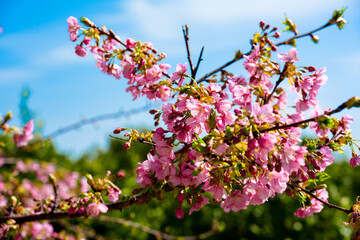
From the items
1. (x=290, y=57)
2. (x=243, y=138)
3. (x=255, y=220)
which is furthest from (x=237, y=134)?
(x=255, y=220)

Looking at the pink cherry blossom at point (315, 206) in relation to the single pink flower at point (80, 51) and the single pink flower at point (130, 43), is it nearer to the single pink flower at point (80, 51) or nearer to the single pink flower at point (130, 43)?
the single pink flower at point (130, 43)

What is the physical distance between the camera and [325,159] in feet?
4.93

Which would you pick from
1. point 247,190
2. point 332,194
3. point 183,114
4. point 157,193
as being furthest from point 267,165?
point 332,194

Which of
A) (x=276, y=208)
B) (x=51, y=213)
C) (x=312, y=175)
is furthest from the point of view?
(x=276, y=208)

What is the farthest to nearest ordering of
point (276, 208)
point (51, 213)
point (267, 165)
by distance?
point (276, 208), point (51, 213), point (267, 165)

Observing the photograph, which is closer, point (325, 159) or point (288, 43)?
point (325, 159)

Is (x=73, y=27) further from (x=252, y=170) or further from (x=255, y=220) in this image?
(x=255, y=220)

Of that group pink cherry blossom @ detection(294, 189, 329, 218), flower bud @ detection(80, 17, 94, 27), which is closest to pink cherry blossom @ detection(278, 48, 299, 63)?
pink cherry blossom @ detection(294, 189, 329, 218)

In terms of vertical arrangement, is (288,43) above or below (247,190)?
above

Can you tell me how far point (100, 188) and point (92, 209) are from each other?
0.47 ft

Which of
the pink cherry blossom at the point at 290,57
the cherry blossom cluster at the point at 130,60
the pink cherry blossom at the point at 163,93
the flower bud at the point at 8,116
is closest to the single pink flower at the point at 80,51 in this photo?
the cherry blossom cluster at the point at 130,60

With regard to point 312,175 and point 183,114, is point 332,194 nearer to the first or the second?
point 312,175

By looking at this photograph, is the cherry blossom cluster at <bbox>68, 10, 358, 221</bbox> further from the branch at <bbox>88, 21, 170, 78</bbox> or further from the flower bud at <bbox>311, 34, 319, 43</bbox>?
the branch at <bbox>88, 21, 170, 78</bbox>

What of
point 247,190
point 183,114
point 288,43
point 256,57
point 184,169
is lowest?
point 247,190
